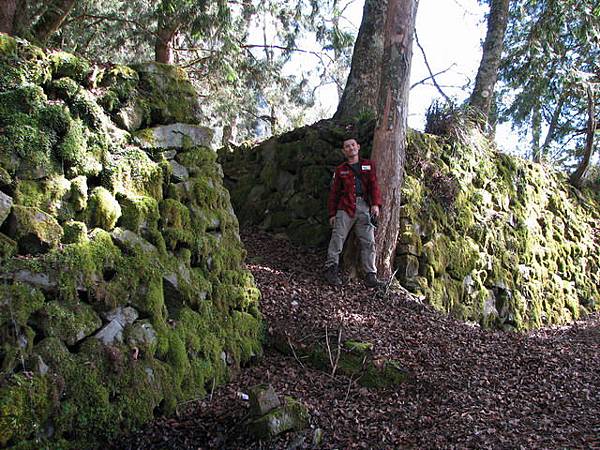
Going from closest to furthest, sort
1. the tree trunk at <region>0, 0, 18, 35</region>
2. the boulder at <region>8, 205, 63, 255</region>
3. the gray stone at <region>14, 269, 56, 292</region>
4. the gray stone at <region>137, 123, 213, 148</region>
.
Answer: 1. the gray stone at <region>14, 269, 56, 292</region>
2. the boulder at <region>8, 205, 63, 255</region>
3. the gray stone at <region>137, 123, 213, 148</region>
4. the tree trunk at <region>0, 0, 18, 35</region>

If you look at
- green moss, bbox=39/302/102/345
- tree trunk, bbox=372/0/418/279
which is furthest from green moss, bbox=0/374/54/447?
tree trunk, bbox=372/0/418/279

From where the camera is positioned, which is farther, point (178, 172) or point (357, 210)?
point (357, 210)

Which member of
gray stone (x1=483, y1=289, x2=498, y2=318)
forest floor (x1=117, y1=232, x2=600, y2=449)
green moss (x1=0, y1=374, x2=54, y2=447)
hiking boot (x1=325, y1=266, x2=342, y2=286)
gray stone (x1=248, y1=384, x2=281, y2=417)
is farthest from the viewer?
gray stone (x1=483, y1=289, x2=498, y2=318)

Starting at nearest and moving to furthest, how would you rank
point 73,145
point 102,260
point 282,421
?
point 282,421 < point 102,260 < point 73,145

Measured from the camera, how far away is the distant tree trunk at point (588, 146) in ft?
38.1

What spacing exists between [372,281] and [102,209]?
3634 mm

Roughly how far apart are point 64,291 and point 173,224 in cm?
132

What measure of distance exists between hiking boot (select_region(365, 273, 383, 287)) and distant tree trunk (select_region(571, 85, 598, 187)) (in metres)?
7.78

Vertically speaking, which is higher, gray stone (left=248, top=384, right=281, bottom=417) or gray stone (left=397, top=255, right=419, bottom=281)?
gray stone (left=397, top=255, right=419, bottom=281)

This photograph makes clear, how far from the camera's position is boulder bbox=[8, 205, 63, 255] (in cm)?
320

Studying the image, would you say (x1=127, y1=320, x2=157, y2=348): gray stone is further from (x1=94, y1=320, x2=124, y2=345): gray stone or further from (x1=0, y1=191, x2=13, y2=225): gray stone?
(x1=0, y1=191, x2=13, y2=225): gray stone

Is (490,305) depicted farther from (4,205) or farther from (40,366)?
(4,205)

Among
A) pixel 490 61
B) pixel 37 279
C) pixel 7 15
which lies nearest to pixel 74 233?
pixel 37 279

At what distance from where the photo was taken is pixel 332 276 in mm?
6430
